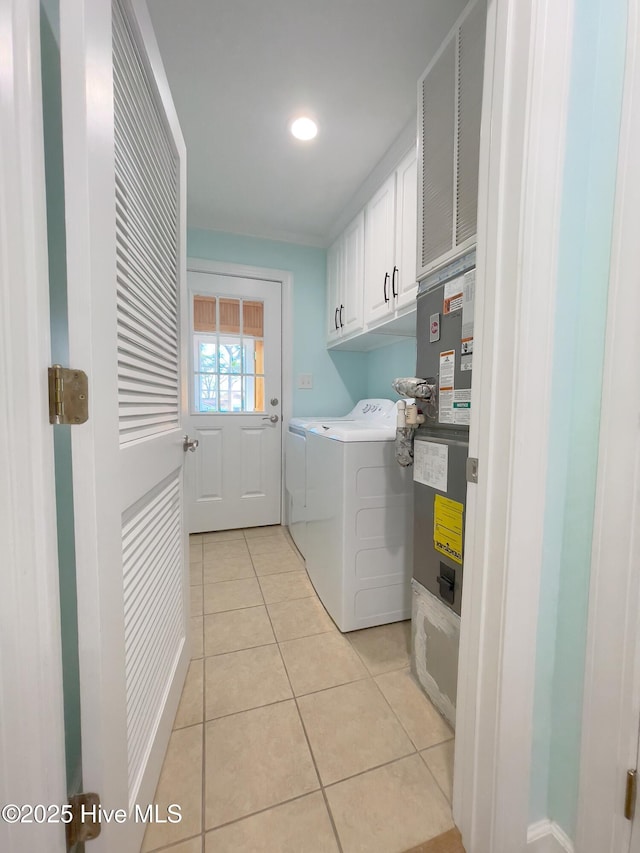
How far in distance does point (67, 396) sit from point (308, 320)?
8.03ft

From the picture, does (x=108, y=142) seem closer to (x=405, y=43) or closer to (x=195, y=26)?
(x=195, y=26)

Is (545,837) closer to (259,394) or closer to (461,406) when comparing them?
(461,406)

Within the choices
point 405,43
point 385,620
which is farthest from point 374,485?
point 405,43

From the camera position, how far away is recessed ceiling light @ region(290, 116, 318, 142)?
1.59m

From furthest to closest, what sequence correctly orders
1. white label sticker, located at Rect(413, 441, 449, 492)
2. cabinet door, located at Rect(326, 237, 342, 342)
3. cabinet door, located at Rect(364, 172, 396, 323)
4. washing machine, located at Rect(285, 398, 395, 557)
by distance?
1. cabinet door, located at Rect(326, 237, 342, 342)
2. washing machine, located at Rect(285, 398, 395, 557)
3. cabinet door, located at Rect(364, 172, 396, 323)
4. white label sticker, located at Rect(413, 441, 449, 492)

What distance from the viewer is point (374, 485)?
1.48 metres

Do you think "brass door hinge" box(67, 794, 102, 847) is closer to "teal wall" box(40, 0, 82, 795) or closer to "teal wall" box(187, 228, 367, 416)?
"teal wall" box(40, 0, 82, 795)

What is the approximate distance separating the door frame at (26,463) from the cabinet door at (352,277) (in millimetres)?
1846

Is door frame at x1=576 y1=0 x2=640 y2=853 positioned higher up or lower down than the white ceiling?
lower down

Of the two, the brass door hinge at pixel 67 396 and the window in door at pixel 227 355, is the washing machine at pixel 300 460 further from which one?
A: the brass door hinge at pixel 67 396

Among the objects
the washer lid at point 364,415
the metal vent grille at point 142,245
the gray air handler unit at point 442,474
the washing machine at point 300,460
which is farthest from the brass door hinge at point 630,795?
the washer lid at point 364,415

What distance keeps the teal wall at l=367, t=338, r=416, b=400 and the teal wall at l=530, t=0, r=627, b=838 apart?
158cm

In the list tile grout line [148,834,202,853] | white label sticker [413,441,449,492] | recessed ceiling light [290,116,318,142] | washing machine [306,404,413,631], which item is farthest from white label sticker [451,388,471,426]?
recessed ceiling light [290,116,318,142]

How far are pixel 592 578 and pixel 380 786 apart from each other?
0.82 metres
